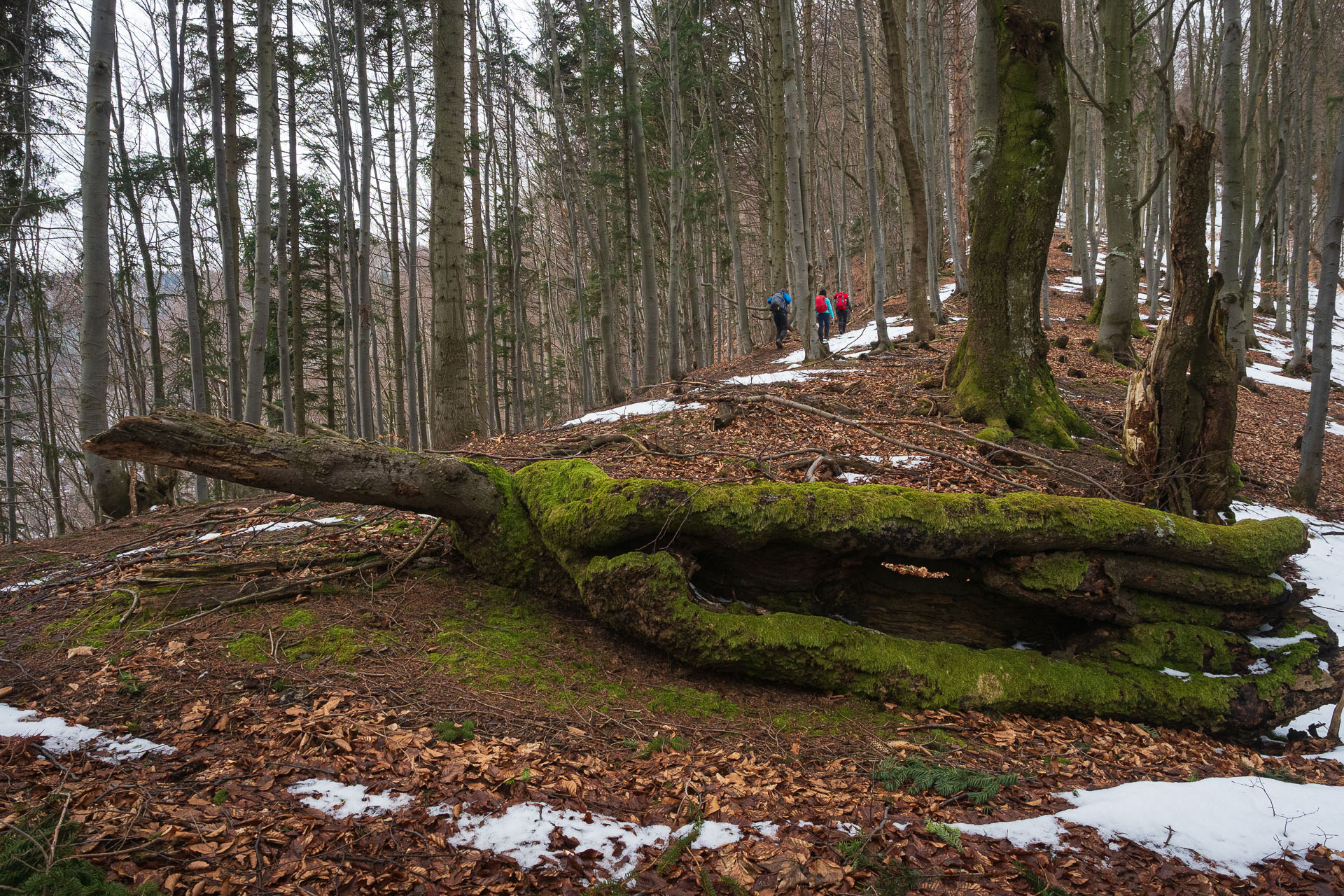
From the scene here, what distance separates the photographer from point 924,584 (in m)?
4.56

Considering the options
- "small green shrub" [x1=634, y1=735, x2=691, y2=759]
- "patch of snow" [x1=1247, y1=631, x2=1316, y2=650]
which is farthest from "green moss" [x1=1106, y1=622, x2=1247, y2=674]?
"small green shrub" [x1=634, y1=735, x2=691, y2=759]

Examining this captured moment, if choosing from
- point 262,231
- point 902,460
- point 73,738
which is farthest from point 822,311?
point 73,738

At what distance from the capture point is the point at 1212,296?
5.39 metres

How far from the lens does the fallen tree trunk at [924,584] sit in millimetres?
3986

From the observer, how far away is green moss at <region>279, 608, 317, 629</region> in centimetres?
407

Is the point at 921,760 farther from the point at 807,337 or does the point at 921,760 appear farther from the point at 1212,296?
the point at 807,337

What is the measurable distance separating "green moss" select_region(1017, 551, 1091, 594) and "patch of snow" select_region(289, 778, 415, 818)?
3.99m

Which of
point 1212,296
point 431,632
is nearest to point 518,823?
point 431,632

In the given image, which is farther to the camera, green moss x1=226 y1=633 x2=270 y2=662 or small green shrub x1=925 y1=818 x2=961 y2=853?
green moss x1=226 y1=633 x2=270 y2=662

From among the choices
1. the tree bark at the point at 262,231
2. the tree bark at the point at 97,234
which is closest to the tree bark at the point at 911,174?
the tree bark at the point at 262,231

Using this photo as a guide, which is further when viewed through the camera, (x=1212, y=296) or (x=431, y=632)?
(x=1212, y=296)

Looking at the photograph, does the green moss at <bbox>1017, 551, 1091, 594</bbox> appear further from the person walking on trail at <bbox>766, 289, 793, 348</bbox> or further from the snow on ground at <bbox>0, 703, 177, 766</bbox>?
the person walking on trail at <bbox>766, 289, 793, 348</bbox>

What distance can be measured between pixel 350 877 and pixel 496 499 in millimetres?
2849

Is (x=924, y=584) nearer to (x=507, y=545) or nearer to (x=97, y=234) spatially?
(x=507, y=545)
